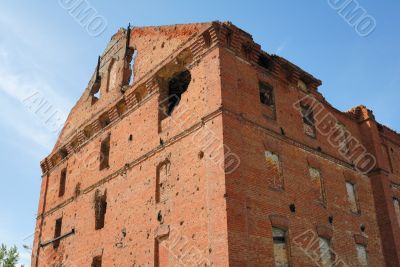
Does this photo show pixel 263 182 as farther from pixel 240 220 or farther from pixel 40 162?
pixel 40 162

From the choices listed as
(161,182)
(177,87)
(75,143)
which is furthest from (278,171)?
(75,143)

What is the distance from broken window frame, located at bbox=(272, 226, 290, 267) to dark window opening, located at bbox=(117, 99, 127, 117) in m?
8.43

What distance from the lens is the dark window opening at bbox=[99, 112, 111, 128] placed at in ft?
61.6

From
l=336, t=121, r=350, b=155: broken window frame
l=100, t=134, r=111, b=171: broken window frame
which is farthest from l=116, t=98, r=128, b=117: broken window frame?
l=336, t=121, r=350, b=155: broken window frame

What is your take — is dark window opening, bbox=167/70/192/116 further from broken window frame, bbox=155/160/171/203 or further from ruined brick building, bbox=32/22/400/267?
broken window frame, bbox=155/160/171/203

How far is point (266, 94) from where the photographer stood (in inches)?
601

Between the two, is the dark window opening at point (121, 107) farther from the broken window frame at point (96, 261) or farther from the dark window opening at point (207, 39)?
the broken window frame at point (96, 261)

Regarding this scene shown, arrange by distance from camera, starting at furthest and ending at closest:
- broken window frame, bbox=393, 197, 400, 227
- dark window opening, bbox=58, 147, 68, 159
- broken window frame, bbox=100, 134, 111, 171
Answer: dark window opening, bbox=58, 147, 68, 159, broken window frame, bbox=100, 134, 111, 171, broken window frame, bbox=393, 197, 400, 227

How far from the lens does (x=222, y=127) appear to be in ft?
40.4

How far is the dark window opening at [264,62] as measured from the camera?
15366 millimetres

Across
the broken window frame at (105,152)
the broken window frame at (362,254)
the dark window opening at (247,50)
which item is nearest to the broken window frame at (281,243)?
the broken window frame at (362,254)

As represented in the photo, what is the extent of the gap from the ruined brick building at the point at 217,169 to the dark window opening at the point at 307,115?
0.17 ft

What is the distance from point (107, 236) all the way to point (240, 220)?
6449mm

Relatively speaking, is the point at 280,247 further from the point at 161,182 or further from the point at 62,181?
the point at 62,181
